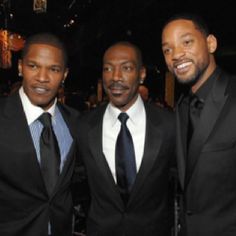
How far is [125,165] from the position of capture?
244 cm

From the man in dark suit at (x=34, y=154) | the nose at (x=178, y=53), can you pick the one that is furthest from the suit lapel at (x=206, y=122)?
the man in dark suit at (x=34, y=154)

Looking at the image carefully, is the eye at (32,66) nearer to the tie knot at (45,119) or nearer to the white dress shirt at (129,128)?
the tie knot at (45,119)

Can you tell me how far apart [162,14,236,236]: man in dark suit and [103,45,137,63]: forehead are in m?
0.38

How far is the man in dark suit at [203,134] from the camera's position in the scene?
2064 millimetres

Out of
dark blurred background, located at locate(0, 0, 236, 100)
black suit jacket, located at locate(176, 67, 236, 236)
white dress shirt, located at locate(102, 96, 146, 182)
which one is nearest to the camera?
black suit jacket, located at locate(176, 67, 236, 236)

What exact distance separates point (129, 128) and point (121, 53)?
0.59 metres

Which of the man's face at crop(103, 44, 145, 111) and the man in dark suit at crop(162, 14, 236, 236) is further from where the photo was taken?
the man's face at crop(103, 44, 145, 111)

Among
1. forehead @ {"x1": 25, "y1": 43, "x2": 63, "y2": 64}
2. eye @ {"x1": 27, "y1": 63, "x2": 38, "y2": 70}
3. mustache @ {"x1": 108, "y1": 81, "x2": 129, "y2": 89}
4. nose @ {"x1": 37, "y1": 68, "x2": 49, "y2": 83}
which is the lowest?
mustache @ {"x1": 108, "y1": 81, "x2": 129, "y2": 89}

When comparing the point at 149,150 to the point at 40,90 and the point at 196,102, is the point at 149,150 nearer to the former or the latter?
the point at 196,102

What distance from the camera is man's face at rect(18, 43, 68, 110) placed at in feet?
7.75

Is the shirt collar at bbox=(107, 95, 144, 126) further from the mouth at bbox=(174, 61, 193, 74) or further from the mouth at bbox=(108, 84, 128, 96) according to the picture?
the mouth at bbox=(174, 61, 193, 74)

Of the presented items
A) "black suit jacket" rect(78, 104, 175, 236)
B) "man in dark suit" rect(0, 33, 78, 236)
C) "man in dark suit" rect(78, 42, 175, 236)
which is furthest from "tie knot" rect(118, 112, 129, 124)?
"man in dark suit" rect(0, 33, 78, 236)

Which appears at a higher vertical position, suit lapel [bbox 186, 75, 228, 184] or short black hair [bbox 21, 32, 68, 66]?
short black hair [bbox 21, 32, 68, 66]

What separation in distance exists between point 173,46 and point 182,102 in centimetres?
43
